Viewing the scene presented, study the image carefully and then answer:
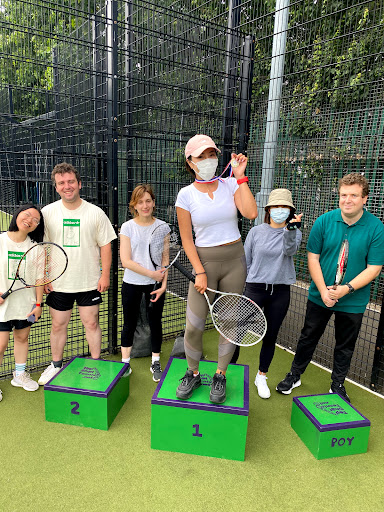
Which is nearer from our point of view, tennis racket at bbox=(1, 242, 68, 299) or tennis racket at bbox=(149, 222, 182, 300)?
tennis racket at bbox=(1, 242, 68, 299)

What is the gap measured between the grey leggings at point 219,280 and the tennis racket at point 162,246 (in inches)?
19.8

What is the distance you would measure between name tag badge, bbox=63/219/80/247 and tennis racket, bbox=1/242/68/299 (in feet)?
0.56

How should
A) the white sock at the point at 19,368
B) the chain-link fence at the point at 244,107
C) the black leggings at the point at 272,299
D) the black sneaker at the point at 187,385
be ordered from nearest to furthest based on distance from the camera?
the black sneaker at the point at 187,385 < the black leggings at the point at 272,299 < the white sock at the point at 19,368 < the chain-link fence at the point at 244,107

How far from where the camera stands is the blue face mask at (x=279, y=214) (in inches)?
106

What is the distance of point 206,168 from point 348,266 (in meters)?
1.29

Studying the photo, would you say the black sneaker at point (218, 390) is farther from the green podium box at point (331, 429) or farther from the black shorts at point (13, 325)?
the black shorts at point (13, 325)

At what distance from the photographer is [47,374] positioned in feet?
10.0

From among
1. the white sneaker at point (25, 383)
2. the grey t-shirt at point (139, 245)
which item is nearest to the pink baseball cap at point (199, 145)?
the grey t-shirt at point (139, 245)

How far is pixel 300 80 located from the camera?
4469mm

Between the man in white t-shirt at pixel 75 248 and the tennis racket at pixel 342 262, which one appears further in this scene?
the man in white t-shirt at pixel 75 248

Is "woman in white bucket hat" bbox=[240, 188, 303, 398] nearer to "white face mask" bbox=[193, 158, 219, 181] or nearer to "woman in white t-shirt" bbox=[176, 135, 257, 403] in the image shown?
"woman in white t-shirt" bbox=[176, 135, 257, 403]

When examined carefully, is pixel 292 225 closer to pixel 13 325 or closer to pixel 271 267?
pixel 271 267

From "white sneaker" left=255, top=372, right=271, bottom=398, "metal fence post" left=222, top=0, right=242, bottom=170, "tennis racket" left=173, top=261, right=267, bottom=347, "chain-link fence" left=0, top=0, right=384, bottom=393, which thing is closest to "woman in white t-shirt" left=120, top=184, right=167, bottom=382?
"chain-link fence" left=0, top=0, right=384, bottom=393

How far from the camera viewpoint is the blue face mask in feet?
8.83
